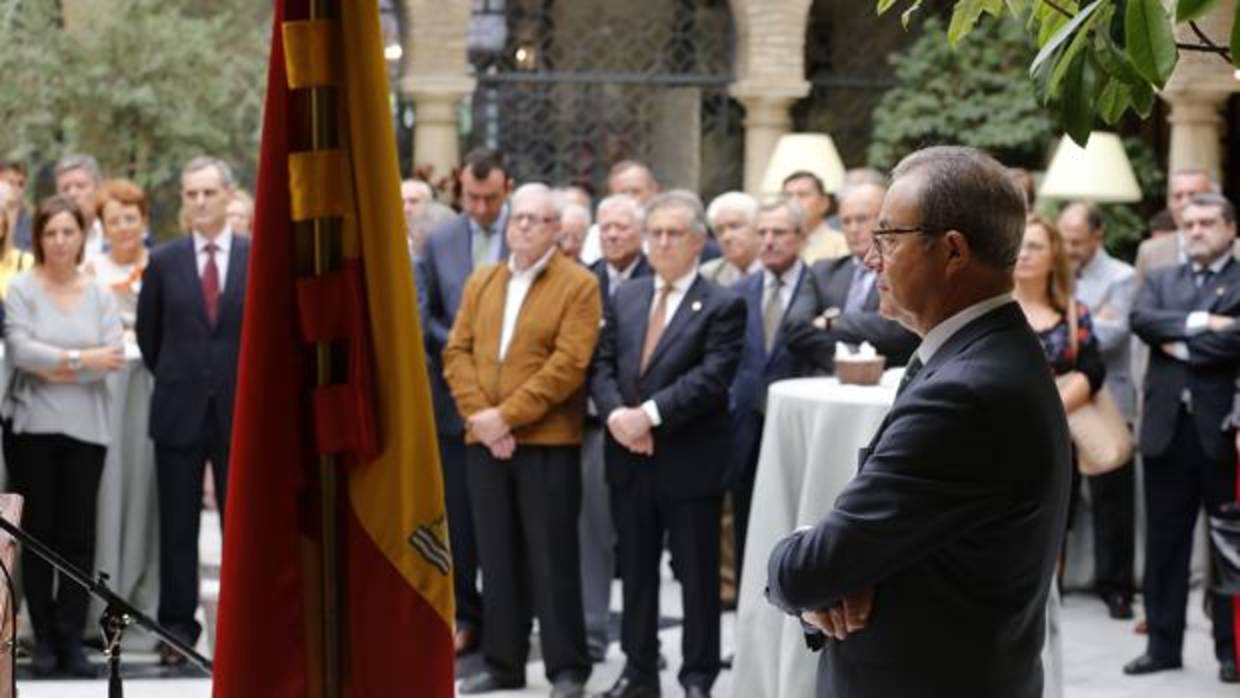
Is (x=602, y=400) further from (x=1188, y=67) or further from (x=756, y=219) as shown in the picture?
(x=1188, y=67)

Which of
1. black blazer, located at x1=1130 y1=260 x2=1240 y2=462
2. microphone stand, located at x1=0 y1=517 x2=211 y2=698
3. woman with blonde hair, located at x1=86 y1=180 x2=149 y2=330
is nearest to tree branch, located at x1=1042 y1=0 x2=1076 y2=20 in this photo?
microphone stand, located at x1=0 y1=517 x2=211 y2=698

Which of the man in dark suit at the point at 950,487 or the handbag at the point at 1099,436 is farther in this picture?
the handbag at the point at 1099,436

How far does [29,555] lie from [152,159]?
624 centimetres

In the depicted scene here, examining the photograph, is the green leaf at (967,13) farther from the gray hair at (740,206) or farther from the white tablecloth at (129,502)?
the gray hair at (740,206)

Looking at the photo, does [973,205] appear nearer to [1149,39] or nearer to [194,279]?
[1149,39]

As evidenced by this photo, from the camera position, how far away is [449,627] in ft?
12.6

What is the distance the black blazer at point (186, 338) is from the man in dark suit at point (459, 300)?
2.73ft

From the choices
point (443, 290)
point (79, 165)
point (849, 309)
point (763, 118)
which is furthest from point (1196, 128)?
point (443, 290)

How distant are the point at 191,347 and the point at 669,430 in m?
1.97

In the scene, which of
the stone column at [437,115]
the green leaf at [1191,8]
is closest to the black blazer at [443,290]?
the green leaf at [1191,8]

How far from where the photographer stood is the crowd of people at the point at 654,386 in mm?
7812

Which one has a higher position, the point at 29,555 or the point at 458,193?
the point at 458,193

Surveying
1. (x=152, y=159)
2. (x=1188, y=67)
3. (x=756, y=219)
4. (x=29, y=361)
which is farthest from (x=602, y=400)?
(x=1188, y=67)

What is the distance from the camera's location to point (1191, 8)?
8.27 ft
